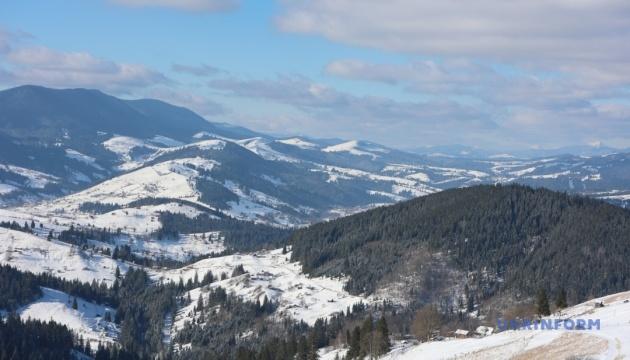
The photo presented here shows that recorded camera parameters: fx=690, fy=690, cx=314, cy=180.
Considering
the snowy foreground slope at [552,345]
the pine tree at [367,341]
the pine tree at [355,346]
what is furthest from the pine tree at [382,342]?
the snowy foreground slope at [552,345]

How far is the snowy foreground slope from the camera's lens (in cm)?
9512

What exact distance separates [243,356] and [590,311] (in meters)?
81.8

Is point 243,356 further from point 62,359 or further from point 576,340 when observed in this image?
point 576,340

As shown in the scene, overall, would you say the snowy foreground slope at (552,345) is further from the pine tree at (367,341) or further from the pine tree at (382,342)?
the pine tree at (367,341)

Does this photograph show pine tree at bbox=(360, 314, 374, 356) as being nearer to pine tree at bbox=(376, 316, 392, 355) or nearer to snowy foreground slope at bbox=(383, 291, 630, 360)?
pine tree at bbox=(376, 316, 392, 355)

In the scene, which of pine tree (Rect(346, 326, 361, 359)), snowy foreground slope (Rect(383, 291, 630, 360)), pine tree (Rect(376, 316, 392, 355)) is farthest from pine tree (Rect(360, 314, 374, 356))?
snowy foreground slope (Rect(383, 291, 630, 360))

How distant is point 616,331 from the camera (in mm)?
106562

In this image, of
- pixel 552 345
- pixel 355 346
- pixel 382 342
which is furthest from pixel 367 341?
pixel 552 345

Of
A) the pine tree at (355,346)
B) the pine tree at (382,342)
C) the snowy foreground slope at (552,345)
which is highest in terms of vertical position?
the snowy foreground slope at (552,345)

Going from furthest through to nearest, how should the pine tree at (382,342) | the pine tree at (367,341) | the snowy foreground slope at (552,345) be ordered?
the pine tree at (367,341), the pine tree at (382,342), the snowy foreground slope at (552,345)

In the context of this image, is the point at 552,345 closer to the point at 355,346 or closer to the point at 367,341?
the point at 367,341

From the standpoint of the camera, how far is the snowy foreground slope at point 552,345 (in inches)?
3745

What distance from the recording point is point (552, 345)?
339ft

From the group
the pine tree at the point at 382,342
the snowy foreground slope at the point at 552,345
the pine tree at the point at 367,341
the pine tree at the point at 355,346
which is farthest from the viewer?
the pine tree at the point at 355,346
